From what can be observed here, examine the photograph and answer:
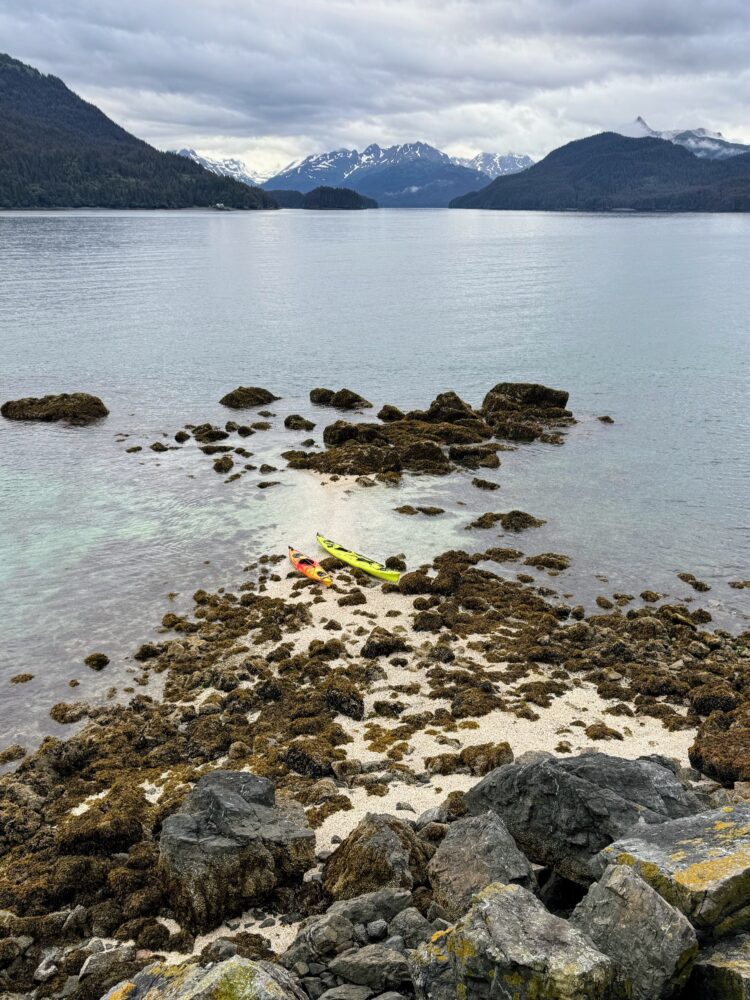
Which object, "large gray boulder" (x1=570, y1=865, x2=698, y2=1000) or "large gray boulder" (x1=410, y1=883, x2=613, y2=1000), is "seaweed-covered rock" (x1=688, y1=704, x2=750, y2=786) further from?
"large gray boulder" (x1=410, y1=883, x2=613, y2=1000)

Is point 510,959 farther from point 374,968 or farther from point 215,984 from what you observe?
point 215,984

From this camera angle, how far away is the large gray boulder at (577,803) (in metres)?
12.1

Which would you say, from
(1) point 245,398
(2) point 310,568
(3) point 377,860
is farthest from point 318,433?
(3) point 377,860

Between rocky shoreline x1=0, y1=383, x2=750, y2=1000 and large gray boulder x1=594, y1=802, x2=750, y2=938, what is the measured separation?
0.11ft

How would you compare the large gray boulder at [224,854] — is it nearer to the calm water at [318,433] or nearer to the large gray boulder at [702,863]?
the large gray boulder at [702,863]

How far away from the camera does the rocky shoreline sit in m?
8.56

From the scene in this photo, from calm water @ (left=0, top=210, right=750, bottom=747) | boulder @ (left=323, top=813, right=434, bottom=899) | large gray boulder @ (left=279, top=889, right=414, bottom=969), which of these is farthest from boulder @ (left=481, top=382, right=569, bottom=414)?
large gray boulder @ (left=279, top=889, right=414, bottom=969)

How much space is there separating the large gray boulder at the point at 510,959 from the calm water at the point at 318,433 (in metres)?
15.1

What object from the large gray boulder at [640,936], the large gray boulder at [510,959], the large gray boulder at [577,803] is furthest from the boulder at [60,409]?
the large gray boulder at [640,936]

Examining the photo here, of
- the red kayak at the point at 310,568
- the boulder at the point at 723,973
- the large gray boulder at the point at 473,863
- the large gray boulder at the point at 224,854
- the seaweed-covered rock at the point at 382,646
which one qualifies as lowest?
the seaweed-covered rock at the point at 382,646

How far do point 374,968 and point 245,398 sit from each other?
157 feet

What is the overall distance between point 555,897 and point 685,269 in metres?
146

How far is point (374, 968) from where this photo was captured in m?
9.73

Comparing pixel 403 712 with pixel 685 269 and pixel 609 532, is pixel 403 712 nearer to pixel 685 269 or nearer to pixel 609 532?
pixel 609 532
